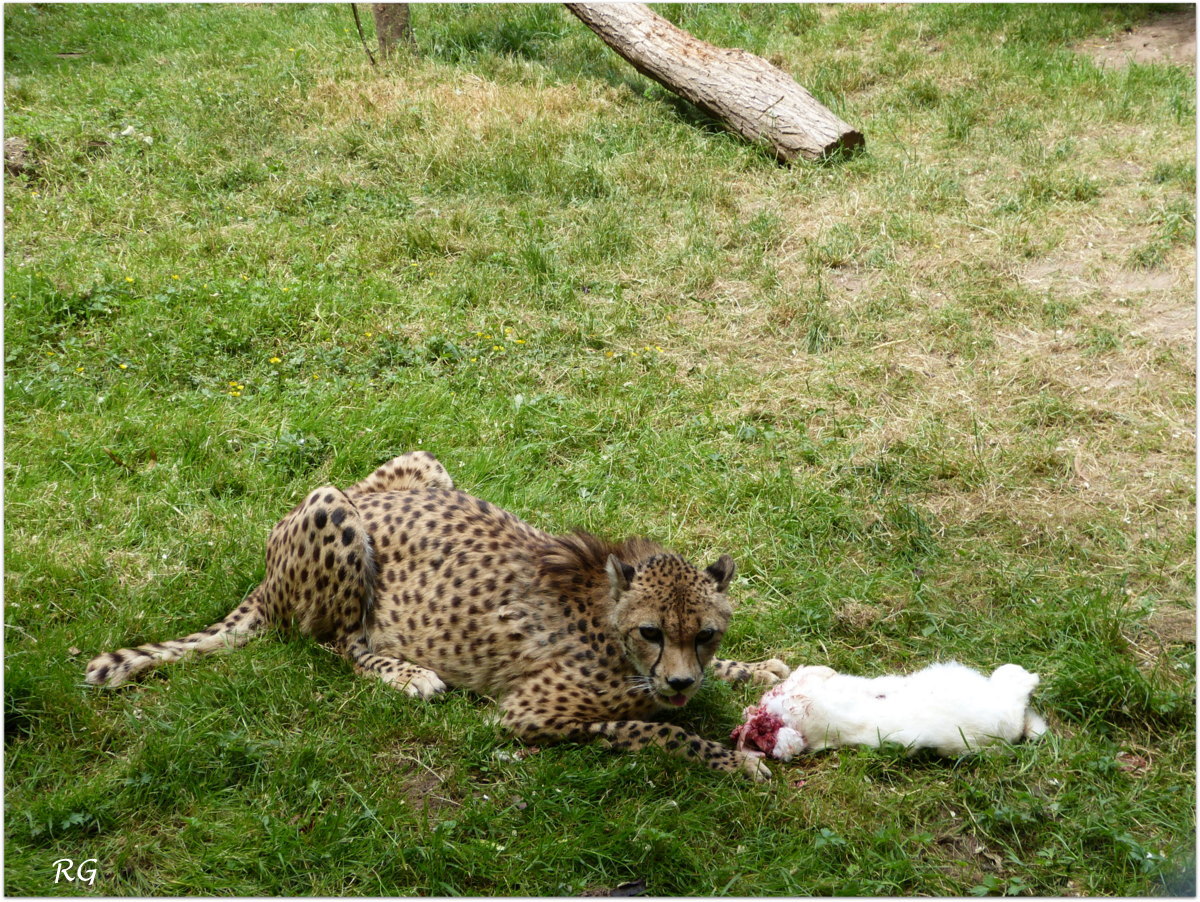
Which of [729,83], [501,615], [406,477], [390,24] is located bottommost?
[501,615]

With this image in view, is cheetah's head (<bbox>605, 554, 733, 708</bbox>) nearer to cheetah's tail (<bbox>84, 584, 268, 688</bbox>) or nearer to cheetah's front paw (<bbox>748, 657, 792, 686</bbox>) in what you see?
cheetah's front paw (<bbox>748, 657, 792, 686</bbox>)

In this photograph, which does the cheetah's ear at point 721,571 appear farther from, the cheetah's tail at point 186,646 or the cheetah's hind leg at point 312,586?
the cheetah's tail at point 186,646

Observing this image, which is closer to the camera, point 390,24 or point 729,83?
point 729,83

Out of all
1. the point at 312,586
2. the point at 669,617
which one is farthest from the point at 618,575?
the point at 312,586

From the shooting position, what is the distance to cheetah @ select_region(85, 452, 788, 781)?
3.58 m

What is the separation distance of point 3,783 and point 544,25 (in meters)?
9.50

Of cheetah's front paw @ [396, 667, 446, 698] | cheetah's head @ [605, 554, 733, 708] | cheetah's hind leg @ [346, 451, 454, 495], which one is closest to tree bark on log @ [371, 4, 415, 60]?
cheetah's hind leg @ [346, 451, 454, 495]

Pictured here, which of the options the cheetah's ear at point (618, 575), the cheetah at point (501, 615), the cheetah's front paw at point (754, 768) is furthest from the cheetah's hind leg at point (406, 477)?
the cheetah's front paw at point (754, 768)

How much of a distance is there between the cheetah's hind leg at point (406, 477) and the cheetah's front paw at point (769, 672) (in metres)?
1.50

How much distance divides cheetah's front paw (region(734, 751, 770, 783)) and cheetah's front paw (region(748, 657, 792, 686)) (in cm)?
46

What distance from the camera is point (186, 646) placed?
392 cm

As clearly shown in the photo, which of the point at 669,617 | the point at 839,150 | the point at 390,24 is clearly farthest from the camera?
the point at 390,24

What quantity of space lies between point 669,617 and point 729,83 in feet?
22.0

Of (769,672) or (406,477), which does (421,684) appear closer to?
(406,477)
